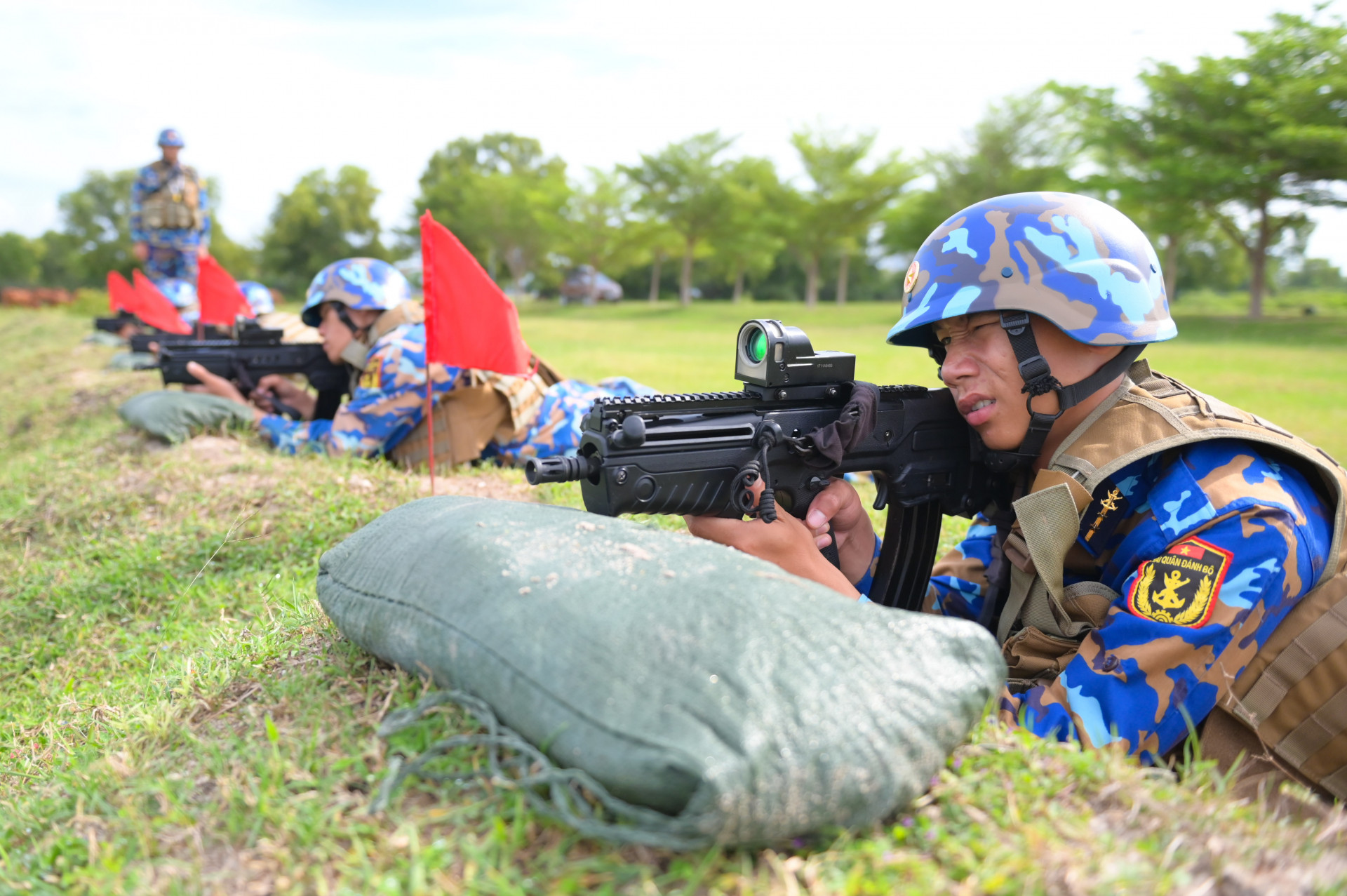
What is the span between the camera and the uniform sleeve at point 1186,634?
6.31 ft

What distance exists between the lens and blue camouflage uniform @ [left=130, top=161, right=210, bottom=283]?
46.9 feet

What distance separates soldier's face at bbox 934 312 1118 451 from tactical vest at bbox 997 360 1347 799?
0.41ft

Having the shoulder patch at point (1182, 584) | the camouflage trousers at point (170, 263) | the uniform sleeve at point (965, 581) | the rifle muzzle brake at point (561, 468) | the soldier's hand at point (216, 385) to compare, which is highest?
the camouflage trousers at point (170, 263)

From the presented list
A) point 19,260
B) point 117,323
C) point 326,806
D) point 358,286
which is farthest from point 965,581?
point 19,260

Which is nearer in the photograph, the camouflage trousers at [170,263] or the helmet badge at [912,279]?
the helmet badge at [912,279]

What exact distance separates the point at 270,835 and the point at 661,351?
17987 mm

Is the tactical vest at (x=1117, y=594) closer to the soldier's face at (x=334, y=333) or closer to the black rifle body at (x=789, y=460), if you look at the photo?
the black rifle body at (x=789, y=460)

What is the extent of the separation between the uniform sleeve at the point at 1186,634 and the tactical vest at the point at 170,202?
1589 cm

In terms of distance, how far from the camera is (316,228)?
46.2 meters

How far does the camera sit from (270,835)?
149cm

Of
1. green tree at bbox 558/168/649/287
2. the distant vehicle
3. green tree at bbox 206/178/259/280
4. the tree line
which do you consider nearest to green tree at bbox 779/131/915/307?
the tree line

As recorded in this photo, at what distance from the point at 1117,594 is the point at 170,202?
15909 mm

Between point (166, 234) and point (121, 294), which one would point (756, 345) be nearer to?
point (121, 294)

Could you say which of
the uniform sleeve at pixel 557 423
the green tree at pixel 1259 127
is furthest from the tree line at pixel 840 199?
the uniform sleeve at pixel 557 423
